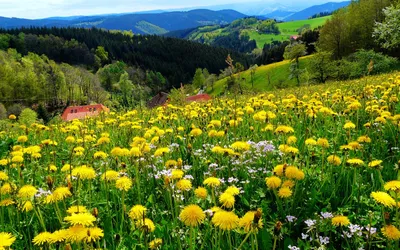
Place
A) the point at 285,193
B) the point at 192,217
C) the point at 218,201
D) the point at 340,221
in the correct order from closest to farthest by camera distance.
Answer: the point at 192,217, the point at 340,221, the point at 285,193, the point at 218,201

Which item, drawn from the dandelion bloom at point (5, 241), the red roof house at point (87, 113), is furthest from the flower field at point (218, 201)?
the red roof house at point (87, 113)

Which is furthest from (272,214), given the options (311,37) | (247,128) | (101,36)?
(101,36)

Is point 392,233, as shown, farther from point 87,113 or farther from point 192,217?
point 87,113

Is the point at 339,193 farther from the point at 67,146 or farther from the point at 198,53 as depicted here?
the point at 198,53

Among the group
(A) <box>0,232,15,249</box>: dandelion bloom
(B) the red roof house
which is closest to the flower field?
(A) <box>0,232,15,249</box>: dandelion bloom

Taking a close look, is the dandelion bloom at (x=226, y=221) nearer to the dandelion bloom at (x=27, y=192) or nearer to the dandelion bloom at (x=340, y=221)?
the dandelion bloom at (x=340, y=221)

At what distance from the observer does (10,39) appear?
14388cm

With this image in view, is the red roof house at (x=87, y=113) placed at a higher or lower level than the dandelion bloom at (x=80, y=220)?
lower

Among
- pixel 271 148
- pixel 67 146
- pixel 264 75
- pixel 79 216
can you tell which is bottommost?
pixel 264 75

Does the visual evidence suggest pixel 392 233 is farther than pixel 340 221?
No

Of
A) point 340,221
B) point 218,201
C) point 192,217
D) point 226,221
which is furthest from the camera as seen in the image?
point 218,201

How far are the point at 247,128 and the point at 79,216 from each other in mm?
3316

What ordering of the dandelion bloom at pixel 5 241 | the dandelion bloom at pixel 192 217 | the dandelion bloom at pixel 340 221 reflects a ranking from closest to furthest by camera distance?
1. the dandelion bloom at pixel 5 241
2. the dandelion bloom at pixel 192 217
3. the dandelion bloom at pixel 340 221

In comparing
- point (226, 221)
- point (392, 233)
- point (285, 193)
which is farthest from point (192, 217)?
point (392, 233)
